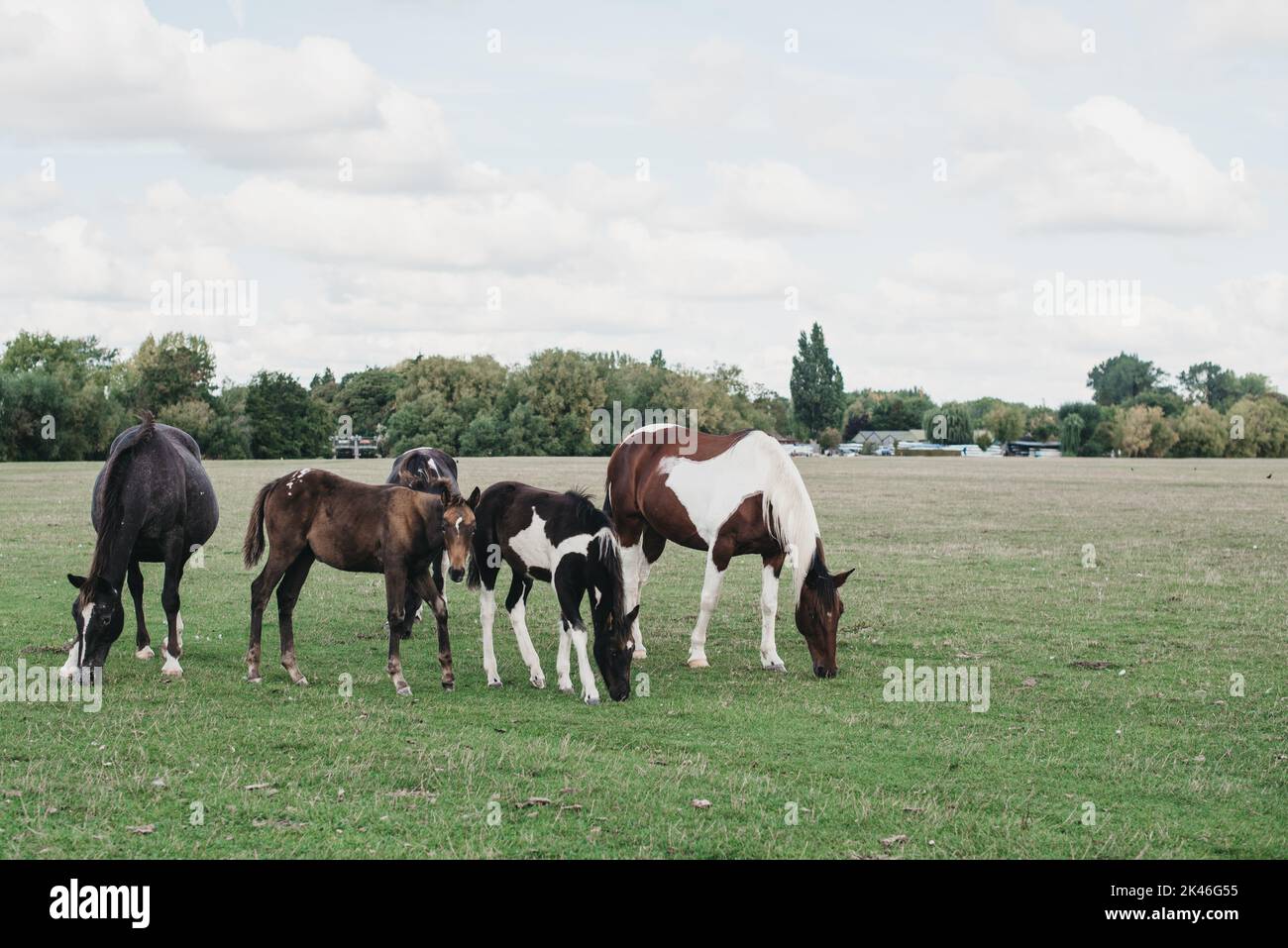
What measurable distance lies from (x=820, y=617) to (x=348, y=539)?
4.35 meters

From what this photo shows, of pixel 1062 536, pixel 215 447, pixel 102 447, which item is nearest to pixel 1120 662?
pixel 1062 536

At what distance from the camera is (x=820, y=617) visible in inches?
403

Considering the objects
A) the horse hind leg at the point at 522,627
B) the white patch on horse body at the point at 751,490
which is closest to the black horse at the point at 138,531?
the horse hind leg at the point at 522,627

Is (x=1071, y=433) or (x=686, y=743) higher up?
(x=1071, y=433)

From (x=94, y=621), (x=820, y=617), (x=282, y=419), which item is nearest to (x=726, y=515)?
(x=820, y=617)

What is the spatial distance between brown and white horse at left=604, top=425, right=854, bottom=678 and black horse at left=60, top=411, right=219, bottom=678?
4142 millimetres

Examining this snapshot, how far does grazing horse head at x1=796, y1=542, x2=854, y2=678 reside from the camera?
33.6 ft

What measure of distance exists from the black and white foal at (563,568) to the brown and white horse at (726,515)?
0.85 meters

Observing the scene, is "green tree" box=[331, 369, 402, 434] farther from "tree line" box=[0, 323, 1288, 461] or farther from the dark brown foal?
the dark brown foal

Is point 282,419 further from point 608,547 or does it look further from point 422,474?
point 608,547

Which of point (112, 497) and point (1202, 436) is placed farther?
point (1202, 436)

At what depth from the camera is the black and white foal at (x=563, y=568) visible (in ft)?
30.1

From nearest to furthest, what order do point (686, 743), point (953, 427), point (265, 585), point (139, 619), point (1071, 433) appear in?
point (686, 743)
point (265, 585)
point (139, 619)
point (1071, 433)
point (953, 427)

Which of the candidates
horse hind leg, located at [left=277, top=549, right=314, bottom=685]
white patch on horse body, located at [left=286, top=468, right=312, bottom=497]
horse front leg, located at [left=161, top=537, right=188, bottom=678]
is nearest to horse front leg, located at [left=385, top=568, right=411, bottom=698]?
horse hind leg, located at [left=277, top=549, right=314, bottom=685]
